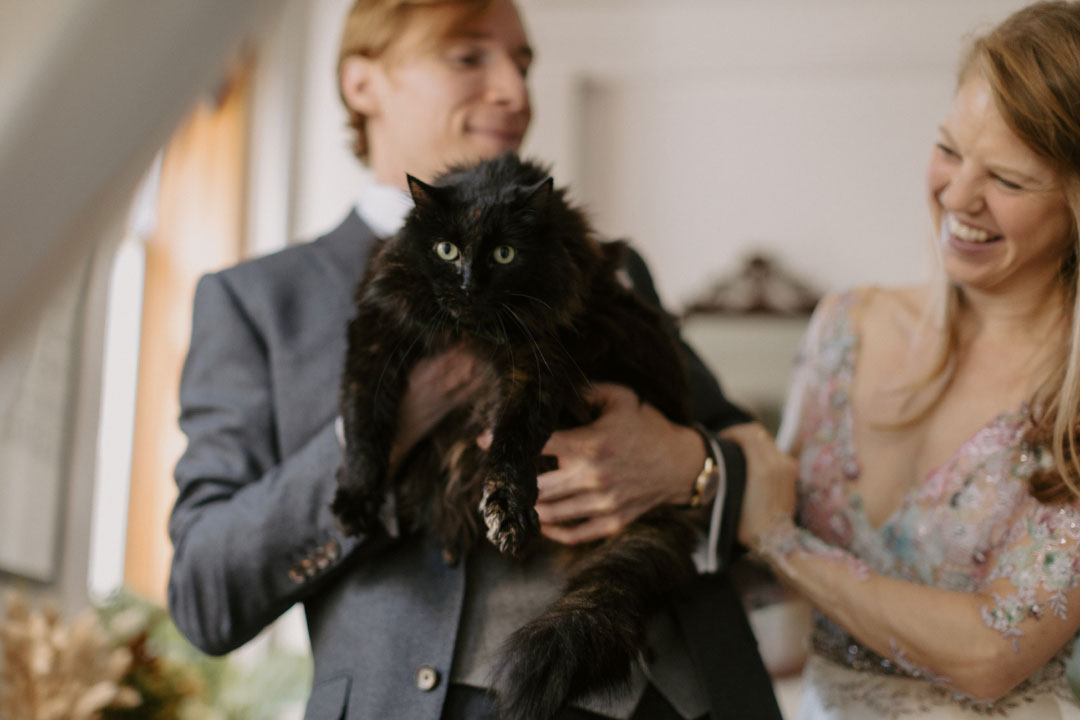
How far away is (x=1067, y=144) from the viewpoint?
4.16 ft

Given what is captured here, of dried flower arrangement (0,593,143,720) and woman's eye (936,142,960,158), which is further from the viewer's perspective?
dried flower arrangement (0,593,143,720)

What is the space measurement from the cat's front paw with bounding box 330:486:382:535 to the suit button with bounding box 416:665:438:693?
7.4 inches

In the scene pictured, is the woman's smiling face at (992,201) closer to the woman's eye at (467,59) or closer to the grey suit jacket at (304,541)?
the grey suit jacket at (304,541)

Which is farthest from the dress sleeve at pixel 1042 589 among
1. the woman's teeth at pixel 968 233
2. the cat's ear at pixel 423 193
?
the cat's ear at pixel 423 193

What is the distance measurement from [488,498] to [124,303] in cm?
230

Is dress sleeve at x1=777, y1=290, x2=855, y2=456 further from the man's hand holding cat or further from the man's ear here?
the man's ear

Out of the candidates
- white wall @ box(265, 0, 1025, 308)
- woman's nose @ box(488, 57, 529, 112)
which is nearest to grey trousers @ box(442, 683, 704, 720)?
woman's nose @ box(488, 57, 529, 112)

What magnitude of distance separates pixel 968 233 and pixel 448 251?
824 mm

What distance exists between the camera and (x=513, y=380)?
113 cm

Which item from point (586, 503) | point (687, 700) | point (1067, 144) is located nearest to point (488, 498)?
point (586, 503)

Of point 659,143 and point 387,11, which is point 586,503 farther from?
point 659,143

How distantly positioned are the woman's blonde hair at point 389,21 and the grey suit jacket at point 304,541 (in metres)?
0.37

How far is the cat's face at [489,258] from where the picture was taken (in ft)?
3.48

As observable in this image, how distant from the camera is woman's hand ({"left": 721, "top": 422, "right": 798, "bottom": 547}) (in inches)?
53.6
